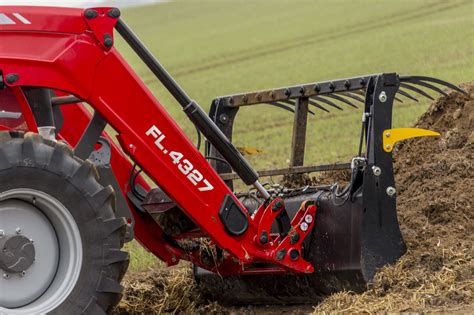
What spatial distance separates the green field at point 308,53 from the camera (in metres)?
18.7

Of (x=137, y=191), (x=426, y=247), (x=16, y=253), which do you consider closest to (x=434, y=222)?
(x=426, y=247)

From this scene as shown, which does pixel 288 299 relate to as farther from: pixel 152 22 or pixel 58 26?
pixel 152 22

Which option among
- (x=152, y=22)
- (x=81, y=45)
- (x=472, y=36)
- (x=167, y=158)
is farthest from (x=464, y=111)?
(x=152, y=22)

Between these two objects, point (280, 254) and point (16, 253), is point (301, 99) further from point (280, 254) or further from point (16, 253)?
point (16, 253)

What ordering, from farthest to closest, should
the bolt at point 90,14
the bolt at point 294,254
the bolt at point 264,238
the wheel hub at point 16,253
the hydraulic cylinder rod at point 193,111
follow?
the bolt at point 294,254
the bolt at point 264,238
the hydraulic cylinder rod at point 193,111
the bolt at point 90,14
the wheel hub at point 16,253

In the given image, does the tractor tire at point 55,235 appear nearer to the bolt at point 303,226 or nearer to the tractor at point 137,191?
the tractor at point 137,191

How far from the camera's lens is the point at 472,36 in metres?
28.1

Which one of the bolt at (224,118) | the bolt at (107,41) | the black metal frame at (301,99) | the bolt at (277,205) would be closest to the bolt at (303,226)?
the bolt at (277,205)

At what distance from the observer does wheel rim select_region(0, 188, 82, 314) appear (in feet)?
15.7

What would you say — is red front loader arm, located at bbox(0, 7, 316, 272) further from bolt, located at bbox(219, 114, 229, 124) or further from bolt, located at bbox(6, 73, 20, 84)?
bolt, located at bbox(219, 114, 229, 124)

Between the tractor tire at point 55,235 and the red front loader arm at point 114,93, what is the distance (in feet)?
1.62

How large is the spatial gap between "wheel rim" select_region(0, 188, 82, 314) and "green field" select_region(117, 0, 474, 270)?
422 cm

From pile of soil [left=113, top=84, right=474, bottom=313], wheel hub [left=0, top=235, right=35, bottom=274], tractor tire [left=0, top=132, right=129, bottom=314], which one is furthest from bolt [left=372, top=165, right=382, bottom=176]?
wheel hub [left=0, top=235, right=35, bottom=274]

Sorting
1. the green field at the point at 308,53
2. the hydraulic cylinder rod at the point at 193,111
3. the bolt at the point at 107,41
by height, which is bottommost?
the hydraulic cylinder rod at the point at 193,111
